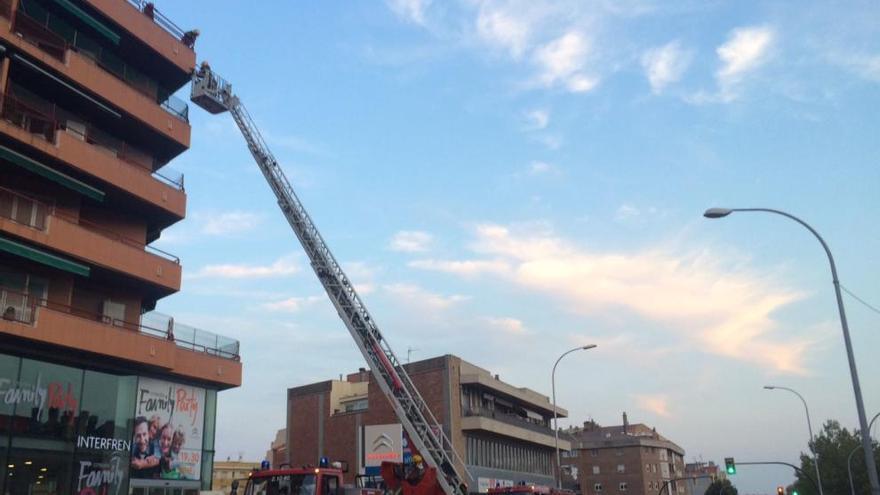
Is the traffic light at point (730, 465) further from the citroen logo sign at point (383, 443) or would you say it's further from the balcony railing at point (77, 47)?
the balcony railing at point (77, 47)

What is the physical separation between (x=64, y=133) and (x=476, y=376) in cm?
3134

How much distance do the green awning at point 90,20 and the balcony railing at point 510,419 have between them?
30.9 metres

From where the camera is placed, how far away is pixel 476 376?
4956 centimetres

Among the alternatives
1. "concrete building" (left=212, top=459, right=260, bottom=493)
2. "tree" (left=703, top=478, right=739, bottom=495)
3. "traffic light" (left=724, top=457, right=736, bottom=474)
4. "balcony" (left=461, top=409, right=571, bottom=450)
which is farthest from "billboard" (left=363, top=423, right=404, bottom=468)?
"tree" (left=703, top=478, right=739, bottom=495)

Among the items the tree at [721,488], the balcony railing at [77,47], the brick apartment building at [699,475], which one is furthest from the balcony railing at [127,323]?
the tree at [721,488]

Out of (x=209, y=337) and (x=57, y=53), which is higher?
(x=57, y=53)

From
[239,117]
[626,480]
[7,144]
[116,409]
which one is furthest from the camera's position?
[626,480]

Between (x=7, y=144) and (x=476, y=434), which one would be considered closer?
(x=7, y=144)

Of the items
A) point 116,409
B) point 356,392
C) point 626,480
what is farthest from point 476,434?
point 626,480

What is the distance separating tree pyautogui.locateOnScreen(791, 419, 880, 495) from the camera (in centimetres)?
5981

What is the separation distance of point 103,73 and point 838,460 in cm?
6181

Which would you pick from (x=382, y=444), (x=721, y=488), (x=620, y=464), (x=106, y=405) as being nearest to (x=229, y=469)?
(x=620, y=464)

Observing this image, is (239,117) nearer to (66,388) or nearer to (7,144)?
(7,144)

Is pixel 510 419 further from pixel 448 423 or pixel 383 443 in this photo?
pixel 383 443
